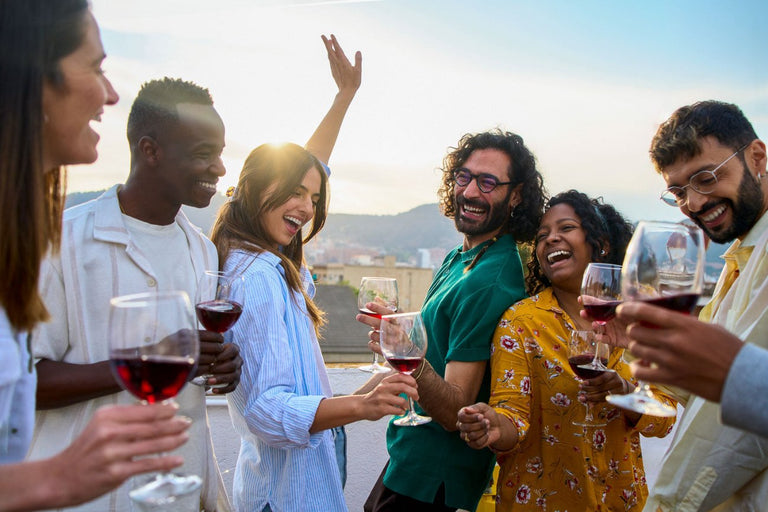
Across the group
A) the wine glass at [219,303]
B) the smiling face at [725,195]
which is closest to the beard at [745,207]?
the smiling face at [725,195]

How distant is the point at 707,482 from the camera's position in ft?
5.34

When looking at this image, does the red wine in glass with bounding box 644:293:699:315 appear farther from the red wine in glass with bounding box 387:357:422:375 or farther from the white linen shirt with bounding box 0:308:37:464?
the white linen shirt with bounding box 0:308:37:464

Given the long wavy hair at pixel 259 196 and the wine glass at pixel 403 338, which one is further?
the long wavy hair at pixel 259 196

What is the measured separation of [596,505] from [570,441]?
243 mm

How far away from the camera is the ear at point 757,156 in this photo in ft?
7.06

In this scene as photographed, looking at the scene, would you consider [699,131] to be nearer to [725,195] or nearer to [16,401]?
[725,195]

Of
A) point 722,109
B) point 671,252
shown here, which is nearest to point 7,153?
point 671,252

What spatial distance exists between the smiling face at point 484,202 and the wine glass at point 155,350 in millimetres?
1828

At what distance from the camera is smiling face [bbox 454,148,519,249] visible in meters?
2.76

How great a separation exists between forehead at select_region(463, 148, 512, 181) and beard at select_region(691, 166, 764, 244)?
3.21 ft

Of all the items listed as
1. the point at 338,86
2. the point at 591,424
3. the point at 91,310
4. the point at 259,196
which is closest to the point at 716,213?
the point at 591,424

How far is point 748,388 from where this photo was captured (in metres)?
1.09

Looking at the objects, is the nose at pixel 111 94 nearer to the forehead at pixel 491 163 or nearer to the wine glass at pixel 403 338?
the wine glass at pixel 403 338

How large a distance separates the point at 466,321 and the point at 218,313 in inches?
40.3
